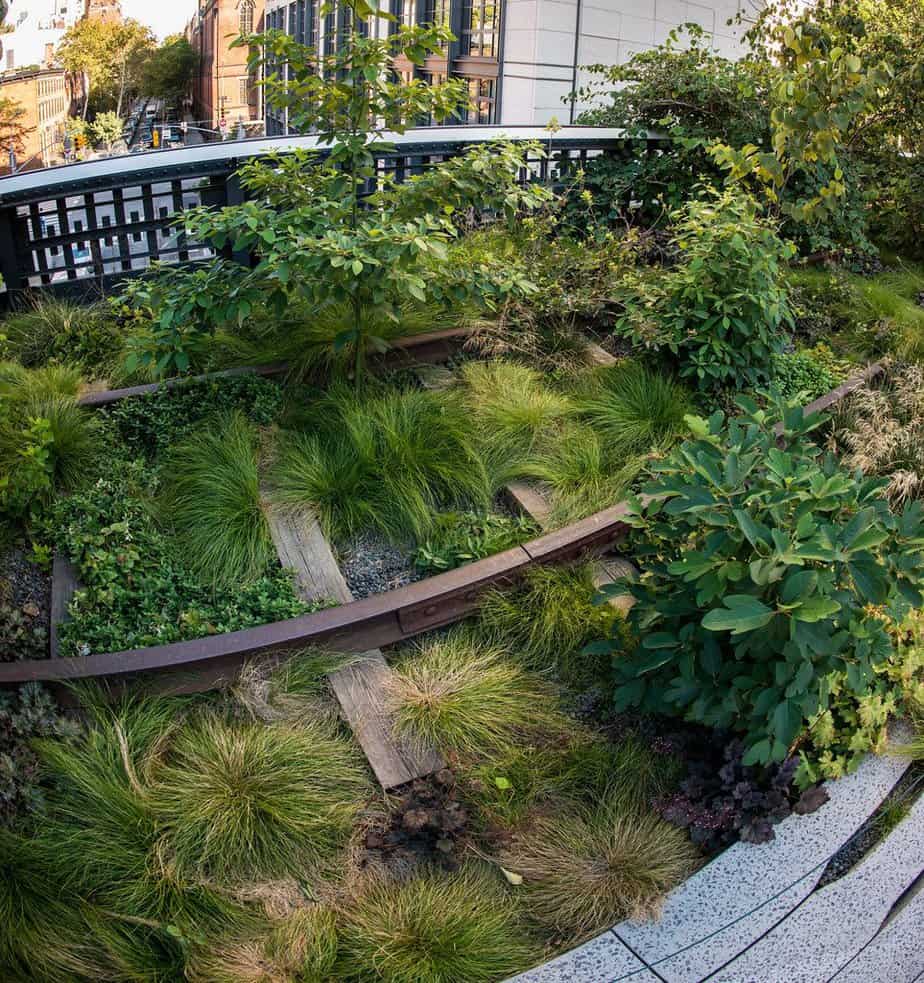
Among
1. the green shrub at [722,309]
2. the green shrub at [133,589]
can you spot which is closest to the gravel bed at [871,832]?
the green shrub at [133,589]

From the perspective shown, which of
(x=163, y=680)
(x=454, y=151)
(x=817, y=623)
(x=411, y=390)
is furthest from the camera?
(x=454, y=151)

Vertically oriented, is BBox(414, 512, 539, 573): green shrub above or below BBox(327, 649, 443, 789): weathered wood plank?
above

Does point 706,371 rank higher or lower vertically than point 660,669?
higher

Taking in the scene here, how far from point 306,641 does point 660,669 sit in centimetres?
156

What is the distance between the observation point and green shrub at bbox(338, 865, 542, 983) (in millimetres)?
2869

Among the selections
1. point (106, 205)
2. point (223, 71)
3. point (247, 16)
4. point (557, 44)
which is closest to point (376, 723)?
point (106, 205)

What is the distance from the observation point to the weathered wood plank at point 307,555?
4281mm

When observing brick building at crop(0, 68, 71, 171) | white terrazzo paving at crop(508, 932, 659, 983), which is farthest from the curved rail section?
brick building at crop(0, 68, 71, 171)

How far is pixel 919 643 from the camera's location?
4082 mm

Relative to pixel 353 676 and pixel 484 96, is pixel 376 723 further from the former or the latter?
pixel 484 96

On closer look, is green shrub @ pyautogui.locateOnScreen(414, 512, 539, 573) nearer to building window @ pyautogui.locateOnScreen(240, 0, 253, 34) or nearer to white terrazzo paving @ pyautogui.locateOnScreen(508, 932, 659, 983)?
white terrazzo paving @ pyautogui.locateOnScreen(508, 932, 659, 983)

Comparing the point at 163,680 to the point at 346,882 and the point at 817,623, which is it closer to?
the point at 346,882

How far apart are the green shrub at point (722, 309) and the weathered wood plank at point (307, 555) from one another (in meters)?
2.62

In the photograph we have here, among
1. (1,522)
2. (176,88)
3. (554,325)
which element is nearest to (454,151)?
(554,325)
